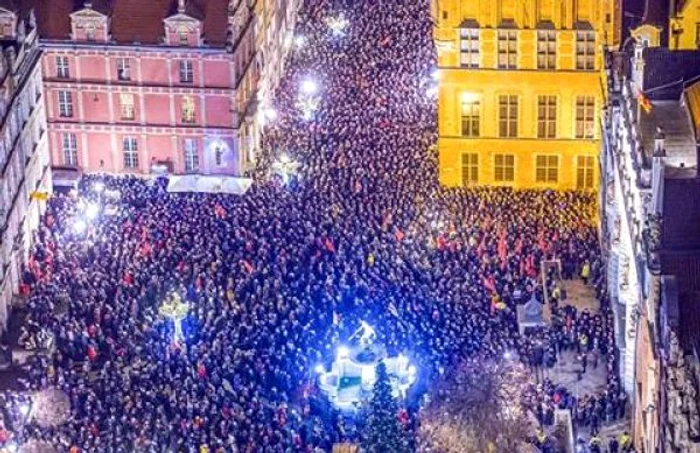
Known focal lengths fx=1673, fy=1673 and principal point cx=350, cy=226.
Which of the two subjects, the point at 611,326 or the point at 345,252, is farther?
the point at 345,252

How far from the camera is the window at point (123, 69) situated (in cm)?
10519

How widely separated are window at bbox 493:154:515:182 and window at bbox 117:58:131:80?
Answer: 23894 mm

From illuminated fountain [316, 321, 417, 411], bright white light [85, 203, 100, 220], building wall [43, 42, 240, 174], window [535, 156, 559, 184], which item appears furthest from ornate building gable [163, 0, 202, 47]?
illuminated fountain [316, 321, 417, 411]

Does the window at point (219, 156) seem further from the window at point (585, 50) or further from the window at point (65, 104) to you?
the window at point (585, 50)

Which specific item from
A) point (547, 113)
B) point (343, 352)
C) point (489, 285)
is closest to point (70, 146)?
point (547, 113)

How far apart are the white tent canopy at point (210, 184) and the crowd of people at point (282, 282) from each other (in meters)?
1.09

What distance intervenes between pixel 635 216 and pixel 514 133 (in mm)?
27609

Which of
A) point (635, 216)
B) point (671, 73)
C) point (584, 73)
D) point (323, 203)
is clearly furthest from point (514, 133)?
point (635, 216)

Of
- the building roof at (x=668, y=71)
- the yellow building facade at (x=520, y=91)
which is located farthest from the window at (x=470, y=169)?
the building roof at (x=668, y=71)

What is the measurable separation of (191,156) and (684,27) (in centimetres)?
3323

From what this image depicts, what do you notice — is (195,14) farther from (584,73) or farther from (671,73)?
(671,73)

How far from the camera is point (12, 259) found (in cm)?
8881

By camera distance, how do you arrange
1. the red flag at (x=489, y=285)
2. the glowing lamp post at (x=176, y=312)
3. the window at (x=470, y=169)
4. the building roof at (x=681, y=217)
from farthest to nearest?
the window at (x=470, y=169) < the red flag at (x=489, y=285) < the glowing lamp post at (x=176, y=312) < the building roof at (x=681, y=217)

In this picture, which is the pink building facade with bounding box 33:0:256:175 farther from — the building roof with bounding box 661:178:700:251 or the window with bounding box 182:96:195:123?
the building roof with bounding box 661:178:700:251
